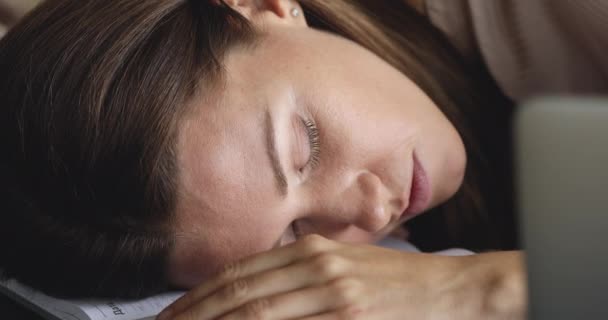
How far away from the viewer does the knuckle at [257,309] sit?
2.42ft

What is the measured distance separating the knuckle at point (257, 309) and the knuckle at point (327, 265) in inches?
2.6

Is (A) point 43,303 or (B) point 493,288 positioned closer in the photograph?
(B) point 493,288

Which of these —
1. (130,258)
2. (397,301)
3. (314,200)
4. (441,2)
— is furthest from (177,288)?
(441,2)

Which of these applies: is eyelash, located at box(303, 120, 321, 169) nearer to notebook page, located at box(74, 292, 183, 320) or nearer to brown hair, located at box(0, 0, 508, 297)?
brown hair, located at box(0, 0, 508, 297)

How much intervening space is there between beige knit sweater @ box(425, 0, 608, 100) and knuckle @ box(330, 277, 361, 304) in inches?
24.0

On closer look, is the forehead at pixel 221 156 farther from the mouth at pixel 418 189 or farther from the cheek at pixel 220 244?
the mouth at pixel 418 189

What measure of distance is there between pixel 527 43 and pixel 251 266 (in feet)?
2.24

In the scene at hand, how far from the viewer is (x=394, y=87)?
0.97 meters

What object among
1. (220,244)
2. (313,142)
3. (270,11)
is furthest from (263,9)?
(220,244)

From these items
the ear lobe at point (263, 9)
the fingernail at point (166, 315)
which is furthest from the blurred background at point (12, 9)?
the fingernail at point (166, 315)

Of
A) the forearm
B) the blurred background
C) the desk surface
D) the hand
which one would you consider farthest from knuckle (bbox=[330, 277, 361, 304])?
the blurred background

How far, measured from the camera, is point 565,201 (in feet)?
1.21

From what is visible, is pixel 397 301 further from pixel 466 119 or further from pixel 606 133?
pixel 466 119

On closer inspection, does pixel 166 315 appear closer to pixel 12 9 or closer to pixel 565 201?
pixel 565 201
